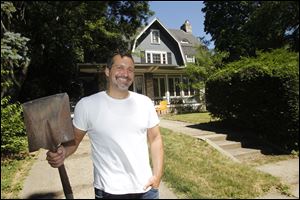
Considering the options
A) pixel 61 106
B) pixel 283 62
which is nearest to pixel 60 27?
pixel 283 62

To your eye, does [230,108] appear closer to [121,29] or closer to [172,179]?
[172,179]

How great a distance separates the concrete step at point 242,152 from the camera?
8.54 m

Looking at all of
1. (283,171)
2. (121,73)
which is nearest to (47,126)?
(121,73)

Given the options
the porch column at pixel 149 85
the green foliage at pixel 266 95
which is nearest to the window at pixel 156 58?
the porch column at pixel 149 85

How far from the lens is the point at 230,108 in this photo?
10.9 meters

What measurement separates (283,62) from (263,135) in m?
2.01

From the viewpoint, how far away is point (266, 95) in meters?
8.96

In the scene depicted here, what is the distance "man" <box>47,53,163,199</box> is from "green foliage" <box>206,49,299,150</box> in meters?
6.38

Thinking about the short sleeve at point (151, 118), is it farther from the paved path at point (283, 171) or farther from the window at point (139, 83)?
the window at point (139, 83)

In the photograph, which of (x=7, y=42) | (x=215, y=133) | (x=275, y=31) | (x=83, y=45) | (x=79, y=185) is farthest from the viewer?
(x=275, y=31)

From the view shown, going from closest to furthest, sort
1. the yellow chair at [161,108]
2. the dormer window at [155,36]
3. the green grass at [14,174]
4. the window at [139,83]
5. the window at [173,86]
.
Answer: the green grass at [14,174] < the yellow chair at [161,108] < the window at [139,83] < the window at [173,86] < the dormer window at [155,36]

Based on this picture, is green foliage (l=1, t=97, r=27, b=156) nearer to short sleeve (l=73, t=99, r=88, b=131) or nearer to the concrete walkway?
the concrete walkway

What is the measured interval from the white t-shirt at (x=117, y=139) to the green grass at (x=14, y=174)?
13.3 feet

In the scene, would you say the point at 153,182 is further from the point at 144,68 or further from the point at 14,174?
the point at 144,68
